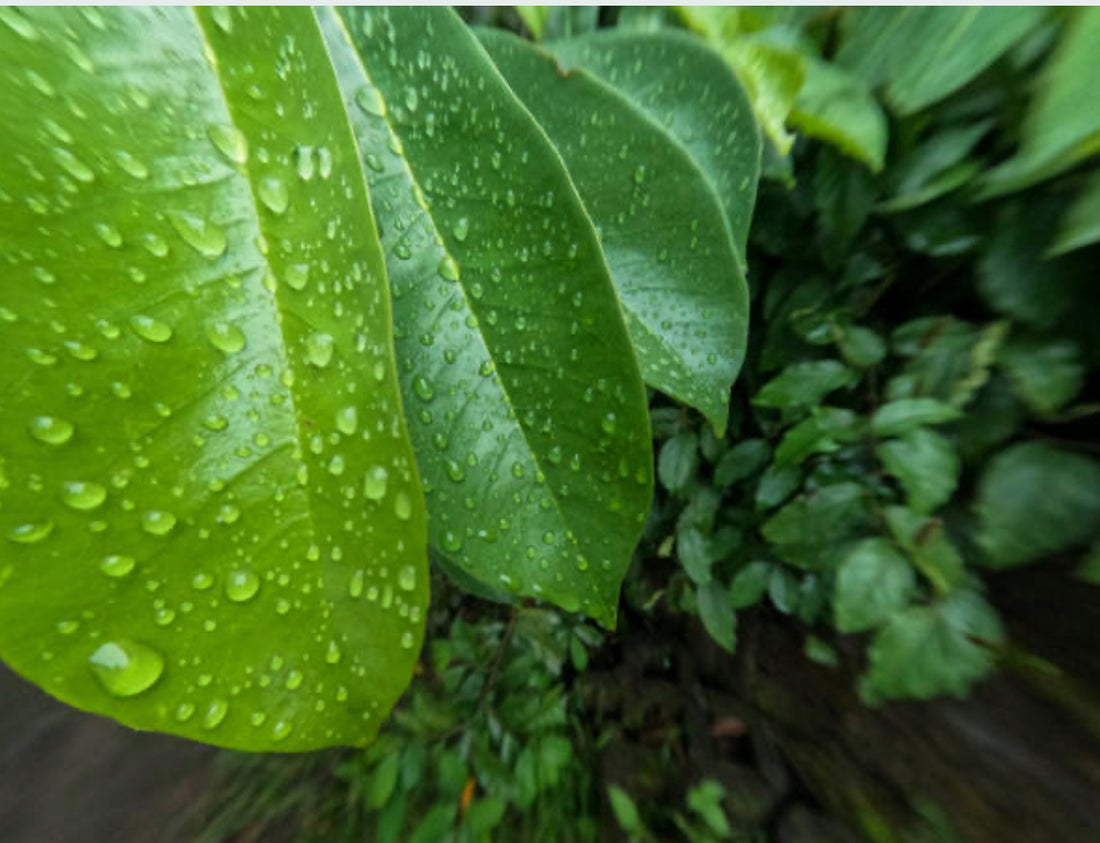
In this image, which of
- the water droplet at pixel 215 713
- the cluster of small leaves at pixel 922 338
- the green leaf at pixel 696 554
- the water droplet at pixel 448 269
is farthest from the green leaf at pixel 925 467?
the water droplet at pixel 215 713

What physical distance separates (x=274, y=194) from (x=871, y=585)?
582 mm

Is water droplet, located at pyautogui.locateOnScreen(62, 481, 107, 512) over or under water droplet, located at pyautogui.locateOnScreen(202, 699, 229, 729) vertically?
over

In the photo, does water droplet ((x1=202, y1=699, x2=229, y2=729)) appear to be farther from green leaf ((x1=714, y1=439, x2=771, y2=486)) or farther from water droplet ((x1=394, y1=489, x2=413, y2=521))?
green leaf ((x1=714, y1=439, x2=771, y2=486))

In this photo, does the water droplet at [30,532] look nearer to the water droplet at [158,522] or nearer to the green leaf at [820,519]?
the water droplet at [158,522]

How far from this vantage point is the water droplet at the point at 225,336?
0.80ft

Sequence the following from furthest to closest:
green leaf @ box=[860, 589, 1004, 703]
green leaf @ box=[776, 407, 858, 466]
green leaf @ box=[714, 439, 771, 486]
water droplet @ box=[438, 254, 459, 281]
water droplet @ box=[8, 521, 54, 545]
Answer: green leaf @ box=[714, 439, 771, 486]
green leaf @ box=[776, 407, 858, 466]
green leaf @ box=[860, 589, 1004, 703]
water droplet @ box=[438, 254, 459, 281]
water droplet @ box=[8, 521, 54, 545]

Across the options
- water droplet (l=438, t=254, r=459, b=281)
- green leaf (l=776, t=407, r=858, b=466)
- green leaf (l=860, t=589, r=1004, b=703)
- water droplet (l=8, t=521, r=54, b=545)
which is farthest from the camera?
green leaf (l=776, t=407, r=858, b=466)

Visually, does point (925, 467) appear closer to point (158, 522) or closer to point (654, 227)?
point (654, 227)

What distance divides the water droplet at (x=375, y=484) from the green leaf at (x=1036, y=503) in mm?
430

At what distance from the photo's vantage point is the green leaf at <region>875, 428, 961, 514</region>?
0.48 m

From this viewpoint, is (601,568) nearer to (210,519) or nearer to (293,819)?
(210,519)

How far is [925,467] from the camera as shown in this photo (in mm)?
492

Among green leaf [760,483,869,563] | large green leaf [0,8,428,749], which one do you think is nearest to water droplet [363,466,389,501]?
large green leaf [0,8,428,749]

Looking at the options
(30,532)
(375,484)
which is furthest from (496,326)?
(30,532)
